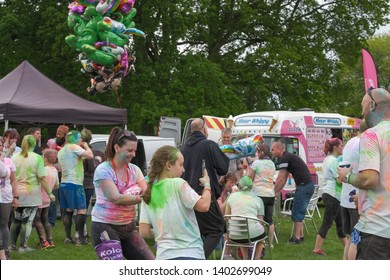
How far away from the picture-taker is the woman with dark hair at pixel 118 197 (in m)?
5.45

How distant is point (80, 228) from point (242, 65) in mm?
16449

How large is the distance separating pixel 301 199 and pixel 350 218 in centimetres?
317

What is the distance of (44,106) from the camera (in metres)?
12.7

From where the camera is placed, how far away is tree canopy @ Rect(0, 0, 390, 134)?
2225 centimetres

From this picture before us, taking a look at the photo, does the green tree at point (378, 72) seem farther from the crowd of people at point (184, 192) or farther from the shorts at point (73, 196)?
the shorts at point (73, 196)

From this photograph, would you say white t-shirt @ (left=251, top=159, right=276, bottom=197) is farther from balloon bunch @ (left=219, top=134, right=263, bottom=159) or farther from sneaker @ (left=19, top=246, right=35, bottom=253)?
sneaker @ (left=19, top=246, right=35, bottom=253)

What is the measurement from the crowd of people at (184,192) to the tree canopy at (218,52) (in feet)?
35.6

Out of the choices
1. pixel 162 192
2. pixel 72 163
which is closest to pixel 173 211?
pixel 162 192

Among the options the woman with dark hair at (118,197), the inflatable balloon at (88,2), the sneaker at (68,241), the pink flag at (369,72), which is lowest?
the sneaker at (68,241)

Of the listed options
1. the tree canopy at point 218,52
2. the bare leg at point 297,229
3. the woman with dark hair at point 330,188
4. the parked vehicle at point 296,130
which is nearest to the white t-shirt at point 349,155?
the woman with dark hair at point 330,188

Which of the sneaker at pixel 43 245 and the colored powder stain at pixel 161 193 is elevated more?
the colored powder stain at pixel 161 193

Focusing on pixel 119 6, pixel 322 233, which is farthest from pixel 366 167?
pixel 322 233

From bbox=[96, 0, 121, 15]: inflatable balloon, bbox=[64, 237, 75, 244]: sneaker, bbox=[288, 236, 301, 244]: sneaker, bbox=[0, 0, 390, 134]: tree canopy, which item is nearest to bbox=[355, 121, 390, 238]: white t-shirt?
bbox=[96, 0, 121, 15]: inflatable balloon

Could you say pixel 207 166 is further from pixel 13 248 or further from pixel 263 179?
pixel 13 248
